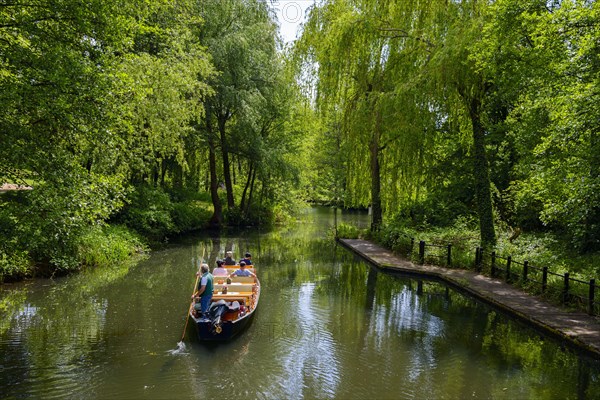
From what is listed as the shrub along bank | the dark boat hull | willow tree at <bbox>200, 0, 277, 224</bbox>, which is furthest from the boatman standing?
willow tree at <bbox>200, 0, 277, 224</bbox>

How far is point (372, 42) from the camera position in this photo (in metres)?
19.6

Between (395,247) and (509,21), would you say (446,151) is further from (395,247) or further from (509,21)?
(509,21)

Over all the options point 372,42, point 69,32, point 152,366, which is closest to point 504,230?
point 372,42

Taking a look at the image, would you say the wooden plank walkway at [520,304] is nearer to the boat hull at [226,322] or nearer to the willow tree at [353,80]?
the willow tree at [353,80]

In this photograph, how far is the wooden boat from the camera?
9.66 metres

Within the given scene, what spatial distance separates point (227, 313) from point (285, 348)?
155 centimetres

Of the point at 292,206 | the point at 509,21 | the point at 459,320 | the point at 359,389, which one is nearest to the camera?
the point at 359,389

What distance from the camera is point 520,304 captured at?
1184cm

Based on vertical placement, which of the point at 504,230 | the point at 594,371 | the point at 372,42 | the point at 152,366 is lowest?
the point at 152,366

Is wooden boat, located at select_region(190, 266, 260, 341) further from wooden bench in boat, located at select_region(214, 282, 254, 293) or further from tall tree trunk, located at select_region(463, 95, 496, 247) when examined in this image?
tall tree trunk, located at select_region(463, 95, 496, 247)

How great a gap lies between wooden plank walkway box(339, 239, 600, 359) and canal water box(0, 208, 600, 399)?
281mm

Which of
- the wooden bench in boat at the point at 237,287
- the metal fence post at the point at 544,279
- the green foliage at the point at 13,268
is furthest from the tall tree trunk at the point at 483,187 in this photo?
the green foliage at the point at 13,268

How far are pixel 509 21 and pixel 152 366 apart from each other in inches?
512

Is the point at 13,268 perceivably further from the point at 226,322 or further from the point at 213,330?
the point at 226,322
